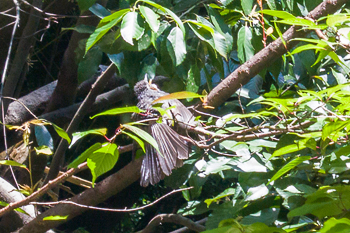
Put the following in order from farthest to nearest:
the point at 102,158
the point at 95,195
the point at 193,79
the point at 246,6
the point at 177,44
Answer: the point at 95,195
the point at 193,79
the point at 246,6
the point at 177,44
the point at 102,158

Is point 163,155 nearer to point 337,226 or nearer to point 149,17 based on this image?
point 149,17

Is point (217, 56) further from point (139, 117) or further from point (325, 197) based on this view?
point (325, 197)

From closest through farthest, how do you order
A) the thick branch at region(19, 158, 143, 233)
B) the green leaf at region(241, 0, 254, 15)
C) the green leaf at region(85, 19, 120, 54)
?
the green leaf at region(85, 19, 120, 54), the green leaf at region(241, 0, 254, 15), the thick branch at region(19, 158, 143, 233)

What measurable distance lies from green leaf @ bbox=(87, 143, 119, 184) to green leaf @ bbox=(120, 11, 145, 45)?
1.02ft

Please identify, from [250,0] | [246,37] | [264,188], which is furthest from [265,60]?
[264,188]

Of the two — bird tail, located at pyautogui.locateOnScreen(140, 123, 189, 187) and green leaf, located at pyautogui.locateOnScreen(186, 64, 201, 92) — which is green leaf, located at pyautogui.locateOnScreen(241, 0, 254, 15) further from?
bird tail, located at pyautogui.locateOnScreen(140, 123, 189, 187)

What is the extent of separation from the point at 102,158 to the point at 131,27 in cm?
38

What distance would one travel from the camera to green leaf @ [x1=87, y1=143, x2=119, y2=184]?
0.83m

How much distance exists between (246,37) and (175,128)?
56cm

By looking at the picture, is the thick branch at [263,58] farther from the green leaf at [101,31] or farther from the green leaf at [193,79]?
the green leaf at [101,31]

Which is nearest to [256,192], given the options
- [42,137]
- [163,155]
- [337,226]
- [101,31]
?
[163,155]

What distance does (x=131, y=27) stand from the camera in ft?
3.15

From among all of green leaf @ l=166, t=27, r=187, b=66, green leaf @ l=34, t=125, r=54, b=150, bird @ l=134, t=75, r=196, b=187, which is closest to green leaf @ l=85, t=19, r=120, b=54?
green leaf @ l=166, t=27, r=187, b=66

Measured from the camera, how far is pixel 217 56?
1.41 metres
